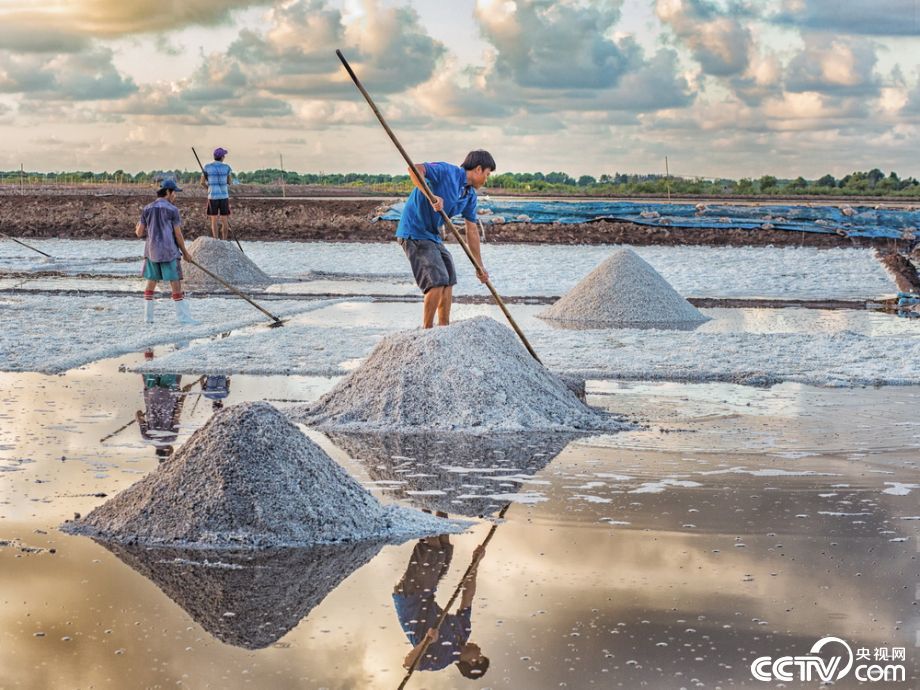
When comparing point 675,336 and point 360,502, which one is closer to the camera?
point 360,502

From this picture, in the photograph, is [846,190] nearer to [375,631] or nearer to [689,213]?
[689,213]

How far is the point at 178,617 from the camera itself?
3.72 m

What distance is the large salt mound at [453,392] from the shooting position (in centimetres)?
657

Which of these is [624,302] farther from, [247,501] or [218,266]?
[247,501]

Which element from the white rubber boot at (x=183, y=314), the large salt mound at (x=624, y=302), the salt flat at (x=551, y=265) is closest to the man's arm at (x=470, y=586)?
the white rubber boot at (x=183, y=314)

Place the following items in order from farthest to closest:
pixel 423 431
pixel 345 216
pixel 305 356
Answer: pixel 345 216
pixel 305 356
pixel 423 431

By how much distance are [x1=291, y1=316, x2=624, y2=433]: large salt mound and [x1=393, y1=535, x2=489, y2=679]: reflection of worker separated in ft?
6.97

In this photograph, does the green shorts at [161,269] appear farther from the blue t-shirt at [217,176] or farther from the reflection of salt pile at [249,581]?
the reflection of salt pile at [249,581]

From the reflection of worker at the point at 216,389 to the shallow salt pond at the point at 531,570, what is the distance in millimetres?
794

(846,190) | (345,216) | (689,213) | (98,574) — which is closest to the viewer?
(98,574)

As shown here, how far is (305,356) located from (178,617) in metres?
5.54

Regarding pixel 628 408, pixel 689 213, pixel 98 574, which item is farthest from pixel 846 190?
pixel 98 574

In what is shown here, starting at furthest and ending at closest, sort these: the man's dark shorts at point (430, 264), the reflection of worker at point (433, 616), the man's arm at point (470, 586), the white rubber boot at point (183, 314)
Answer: the white rubber boot at point (183, 314), the man's dark shorts at point (430, 264), the man's arm at point (470, 586), the reflection of worker at point (433, 616)

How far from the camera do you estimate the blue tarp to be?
78.8ft
